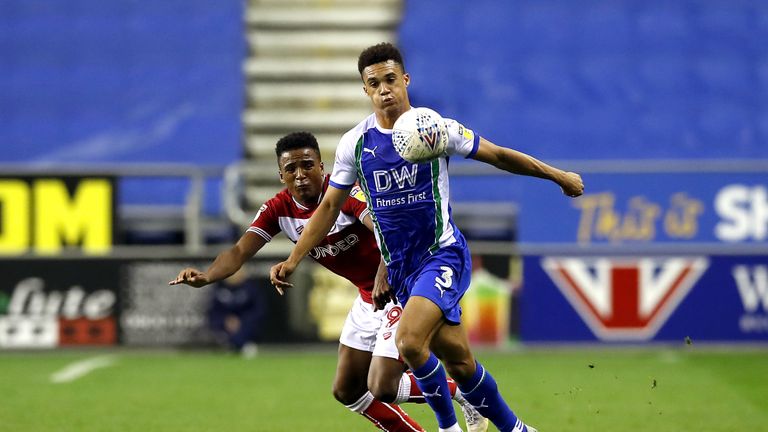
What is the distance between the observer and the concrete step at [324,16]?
16250mm

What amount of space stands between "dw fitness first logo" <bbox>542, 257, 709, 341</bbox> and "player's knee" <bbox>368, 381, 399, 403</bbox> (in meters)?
6.52

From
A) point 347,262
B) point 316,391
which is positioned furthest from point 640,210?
point 347,262

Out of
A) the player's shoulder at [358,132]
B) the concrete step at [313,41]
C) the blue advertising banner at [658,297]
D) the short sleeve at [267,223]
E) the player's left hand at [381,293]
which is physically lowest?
the blue advertising banner at [658,297]

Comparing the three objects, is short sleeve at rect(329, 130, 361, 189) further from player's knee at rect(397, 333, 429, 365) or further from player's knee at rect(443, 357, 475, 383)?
player's knee at rect(443, 357, 475, 383)

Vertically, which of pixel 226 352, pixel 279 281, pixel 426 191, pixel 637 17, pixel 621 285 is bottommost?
pixel 226 352

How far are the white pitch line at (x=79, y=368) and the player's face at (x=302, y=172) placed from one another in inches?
199

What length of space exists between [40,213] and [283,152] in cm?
682

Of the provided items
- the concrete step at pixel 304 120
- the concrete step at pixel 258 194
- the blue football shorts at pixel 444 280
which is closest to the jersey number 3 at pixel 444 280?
the blue football shorts at pixel 444 280

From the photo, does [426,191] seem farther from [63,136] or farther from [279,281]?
[63,136]

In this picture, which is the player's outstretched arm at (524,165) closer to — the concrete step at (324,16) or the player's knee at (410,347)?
the player's knee at (410,347)

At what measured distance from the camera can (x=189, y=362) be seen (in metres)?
12.3

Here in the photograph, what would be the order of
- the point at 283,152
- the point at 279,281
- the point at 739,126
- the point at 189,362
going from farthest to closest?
1. the point at 739,126
2. the point at 189,362
3. the point at 283,152
4. the point at 279,281

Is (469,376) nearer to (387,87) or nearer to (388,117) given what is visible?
(388,117)

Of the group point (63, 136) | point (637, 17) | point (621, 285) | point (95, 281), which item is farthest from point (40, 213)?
point (637, 17)
